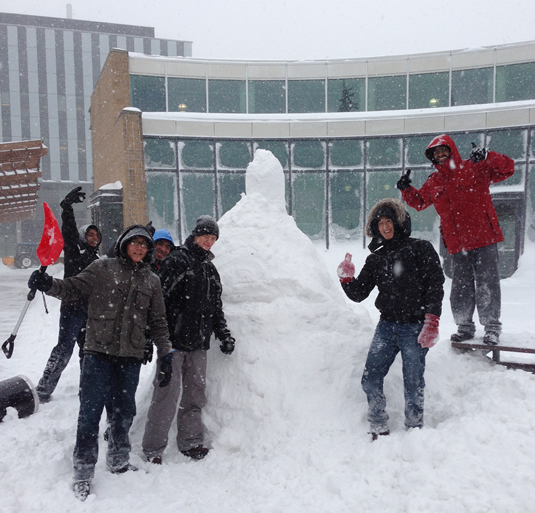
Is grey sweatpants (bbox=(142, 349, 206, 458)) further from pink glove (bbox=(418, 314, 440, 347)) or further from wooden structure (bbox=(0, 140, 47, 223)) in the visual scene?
wooden structure (bbox=(0, 140, 47, 223))

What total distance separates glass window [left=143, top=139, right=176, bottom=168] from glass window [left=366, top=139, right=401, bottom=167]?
693 cm

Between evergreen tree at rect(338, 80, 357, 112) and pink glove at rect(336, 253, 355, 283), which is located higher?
evergreen tree at rect(338, 80, 357, 112)

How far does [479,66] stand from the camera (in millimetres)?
14492

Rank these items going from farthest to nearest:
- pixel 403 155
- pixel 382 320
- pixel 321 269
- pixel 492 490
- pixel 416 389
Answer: pixel 403 155, pixel 321 269, pixel 382 320, pixel 416 389, pixel 492 490

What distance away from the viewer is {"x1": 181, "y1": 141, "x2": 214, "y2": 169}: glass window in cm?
1496

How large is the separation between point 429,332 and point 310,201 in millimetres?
12459

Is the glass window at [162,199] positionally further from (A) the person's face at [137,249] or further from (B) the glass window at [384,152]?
(A) the person's face at [137,249]

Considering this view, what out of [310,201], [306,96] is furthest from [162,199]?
[306,96]

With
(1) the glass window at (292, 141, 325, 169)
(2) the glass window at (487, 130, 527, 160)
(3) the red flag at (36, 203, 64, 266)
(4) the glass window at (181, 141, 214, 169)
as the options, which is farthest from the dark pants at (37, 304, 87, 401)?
(2) the glass window at (487, 130, 527, 160)

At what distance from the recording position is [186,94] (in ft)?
50.6

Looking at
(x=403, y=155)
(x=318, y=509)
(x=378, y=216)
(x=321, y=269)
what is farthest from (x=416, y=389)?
(x=403, y=155)

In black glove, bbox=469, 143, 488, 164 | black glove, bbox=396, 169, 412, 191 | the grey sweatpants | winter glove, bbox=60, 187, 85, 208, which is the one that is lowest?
the grey sweatpants

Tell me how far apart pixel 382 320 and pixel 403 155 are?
40.8 feet

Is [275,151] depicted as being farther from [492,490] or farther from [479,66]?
[492,490]
